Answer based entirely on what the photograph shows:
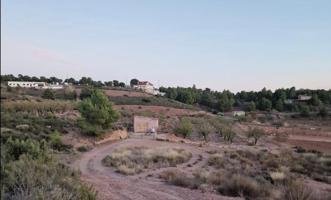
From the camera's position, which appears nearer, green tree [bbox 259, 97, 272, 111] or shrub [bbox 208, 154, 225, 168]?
shrub [bbox 208, 154, 225, 168]

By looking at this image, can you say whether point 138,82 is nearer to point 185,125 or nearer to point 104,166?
point 185,125

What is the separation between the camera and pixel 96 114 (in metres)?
A: 40.0

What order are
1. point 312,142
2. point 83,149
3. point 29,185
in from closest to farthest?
1. point 29,185
2. point 83,149
3. point 312,142

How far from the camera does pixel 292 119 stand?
93.4m

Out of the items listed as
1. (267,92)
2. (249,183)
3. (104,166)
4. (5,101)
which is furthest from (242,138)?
(267,92)

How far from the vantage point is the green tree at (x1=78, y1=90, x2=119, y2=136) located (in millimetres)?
39713

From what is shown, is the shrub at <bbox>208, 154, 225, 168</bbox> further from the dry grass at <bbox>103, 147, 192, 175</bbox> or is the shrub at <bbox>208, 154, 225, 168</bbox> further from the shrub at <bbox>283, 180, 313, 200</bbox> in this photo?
the shrub at <bbox>283, 180, 313, 200</bbox>

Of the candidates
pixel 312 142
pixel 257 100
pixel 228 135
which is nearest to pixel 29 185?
pixel 228 135

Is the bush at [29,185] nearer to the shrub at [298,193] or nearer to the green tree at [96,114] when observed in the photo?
the shrub at [298,193]

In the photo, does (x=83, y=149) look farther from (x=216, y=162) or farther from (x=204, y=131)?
(x=204, y=131)

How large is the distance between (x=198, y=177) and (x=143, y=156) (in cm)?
1021

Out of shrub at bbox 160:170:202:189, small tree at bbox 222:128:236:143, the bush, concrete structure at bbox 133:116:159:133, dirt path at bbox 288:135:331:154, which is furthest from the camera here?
concrete structure at bbox 133:116:159:133

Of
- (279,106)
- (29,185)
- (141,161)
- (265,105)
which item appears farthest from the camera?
(265,105)

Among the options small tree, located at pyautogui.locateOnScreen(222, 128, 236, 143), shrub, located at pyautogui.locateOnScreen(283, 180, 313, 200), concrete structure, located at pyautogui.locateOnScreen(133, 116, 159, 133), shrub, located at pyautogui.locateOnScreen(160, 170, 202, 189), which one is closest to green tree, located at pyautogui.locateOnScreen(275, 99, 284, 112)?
small tree, located at pyautogui.locateOnScreen(222, 128, 236, 143)
